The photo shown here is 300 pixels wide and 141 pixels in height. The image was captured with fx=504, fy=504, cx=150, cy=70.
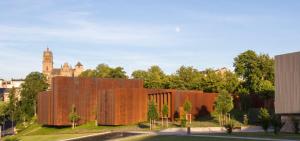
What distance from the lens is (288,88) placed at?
5441 centimetres

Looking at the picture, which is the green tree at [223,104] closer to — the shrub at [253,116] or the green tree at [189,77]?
the shrub at [253,116]

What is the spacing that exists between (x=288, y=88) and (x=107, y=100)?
2730 cm

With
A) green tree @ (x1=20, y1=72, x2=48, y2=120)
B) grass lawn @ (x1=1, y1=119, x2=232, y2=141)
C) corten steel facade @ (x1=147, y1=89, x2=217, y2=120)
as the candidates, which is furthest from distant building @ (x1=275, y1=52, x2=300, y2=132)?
green tree @ (x1=20, y1=72, x2=48, y2=120)

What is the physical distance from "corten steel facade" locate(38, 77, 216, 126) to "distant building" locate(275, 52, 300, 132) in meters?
19.0

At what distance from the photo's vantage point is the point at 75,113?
75375 mm

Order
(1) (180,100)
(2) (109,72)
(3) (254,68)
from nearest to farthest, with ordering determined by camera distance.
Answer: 1. (1) (180,100)
2. (3) (254,68)
3. (2) (109,72)

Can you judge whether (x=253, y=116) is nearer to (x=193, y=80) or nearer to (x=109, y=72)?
(x=193, y=80)

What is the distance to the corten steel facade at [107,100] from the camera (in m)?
70.1

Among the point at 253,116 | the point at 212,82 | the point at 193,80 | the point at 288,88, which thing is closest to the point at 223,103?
the point at 288,88

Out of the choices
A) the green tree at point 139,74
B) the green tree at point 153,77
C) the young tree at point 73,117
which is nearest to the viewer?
the young tree at point 73,117

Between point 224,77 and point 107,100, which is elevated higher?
point 224,77

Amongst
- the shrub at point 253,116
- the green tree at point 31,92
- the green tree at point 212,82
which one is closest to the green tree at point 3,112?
the green tree at point 31,92

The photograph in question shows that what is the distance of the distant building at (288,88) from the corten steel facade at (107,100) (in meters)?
19.0

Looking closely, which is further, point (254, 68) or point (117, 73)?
point (117, 73)
